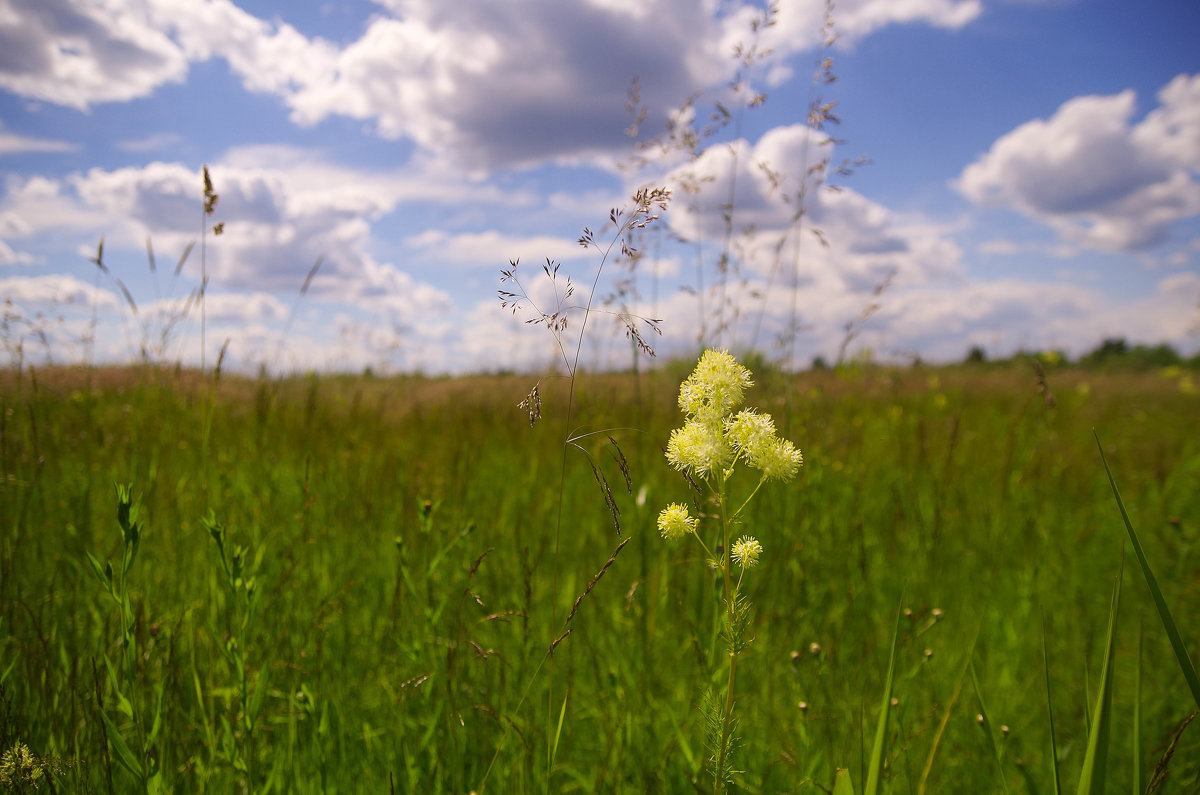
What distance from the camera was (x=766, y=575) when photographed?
2223 mm

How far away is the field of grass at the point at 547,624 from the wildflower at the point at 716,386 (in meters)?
0.46

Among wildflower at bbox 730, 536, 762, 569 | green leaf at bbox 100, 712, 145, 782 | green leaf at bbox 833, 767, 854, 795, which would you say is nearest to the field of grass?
green leaf at bbox 100, 712, 145, 782

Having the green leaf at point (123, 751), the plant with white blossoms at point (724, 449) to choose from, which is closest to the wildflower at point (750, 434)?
the plant with white blossoms at point (724, 449)

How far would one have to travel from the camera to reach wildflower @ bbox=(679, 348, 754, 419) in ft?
3.08

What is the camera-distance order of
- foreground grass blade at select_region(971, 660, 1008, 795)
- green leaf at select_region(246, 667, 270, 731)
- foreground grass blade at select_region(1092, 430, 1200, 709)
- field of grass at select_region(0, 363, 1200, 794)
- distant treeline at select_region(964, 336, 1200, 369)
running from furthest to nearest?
distant treeline at select_region(964, 336, 1200, 369) → field of grass at select_region(0, 363, 1200, 794) → green leaf at select_region(246, 667, 270, 731) → foreground grass blade at select_region(971, 660, 1008, 795) → foreground grass blade at select_region(1092, 430, 1200, 709)

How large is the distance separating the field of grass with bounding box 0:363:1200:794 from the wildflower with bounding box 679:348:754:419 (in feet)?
1.50

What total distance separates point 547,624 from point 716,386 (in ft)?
5.41

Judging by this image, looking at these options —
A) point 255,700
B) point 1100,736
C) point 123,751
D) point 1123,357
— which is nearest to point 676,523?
point 1100,736

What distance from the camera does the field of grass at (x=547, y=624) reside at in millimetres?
1409

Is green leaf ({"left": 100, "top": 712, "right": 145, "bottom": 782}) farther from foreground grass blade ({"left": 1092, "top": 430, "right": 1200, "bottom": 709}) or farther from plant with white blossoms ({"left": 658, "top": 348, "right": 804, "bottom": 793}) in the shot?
foreground grass blade ({"left": 1092, "top": 430, "right": 1200, "bottom": 709})

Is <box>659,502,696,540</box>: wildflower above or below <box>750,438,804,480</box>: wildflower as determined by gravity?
below

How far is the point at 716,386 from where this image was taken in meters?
0.94

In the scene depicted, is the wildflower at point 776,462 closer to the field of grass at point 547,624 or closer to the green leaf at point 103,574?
the field of grass at point 547,624

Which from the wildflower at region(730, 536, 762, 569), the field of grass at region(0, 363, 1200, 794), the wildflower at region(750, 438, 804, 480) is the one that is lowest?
the field of grass at region(0, 363, 1200, 794)
